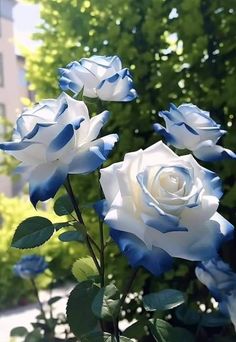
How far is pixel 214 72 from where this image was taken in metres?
1.23

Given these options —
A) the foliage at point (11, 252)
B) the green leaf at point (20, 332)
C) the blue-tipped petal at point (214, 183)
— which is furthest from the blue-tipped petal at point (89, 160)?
the foliage at point (11, 252)

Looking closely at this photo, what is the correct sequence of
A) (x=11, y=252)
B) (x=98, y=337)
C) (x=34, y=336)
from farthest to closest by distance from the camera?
1. (x=11, y=252)
2. (x=34, y=336)
3. (x=98, y=337)

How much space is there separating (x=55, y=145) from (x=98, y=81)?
155mm

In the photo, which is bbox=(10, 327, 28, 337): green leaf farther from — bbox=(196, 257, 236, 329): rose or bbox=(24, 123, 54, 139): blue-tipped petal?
bbox=(24, 123, 54, 139): blue-tipped petal

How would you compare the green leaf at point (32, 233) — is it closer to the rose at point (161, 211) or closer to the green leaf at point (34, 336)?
the rose at point (161, 211)

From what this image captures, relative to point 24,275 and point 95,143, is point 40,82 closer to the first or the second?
point 24,275

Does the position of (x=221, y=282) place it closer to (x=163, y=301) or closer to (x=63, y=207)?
(x=163, y=301)

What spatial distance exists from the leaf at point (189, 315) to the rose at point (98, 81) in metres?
0.33

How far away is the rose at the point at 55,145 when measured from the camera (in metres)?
0.51

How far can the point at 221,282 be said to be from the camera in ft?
2.24

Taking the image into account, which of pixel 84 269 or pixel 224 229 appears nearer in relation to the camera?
pixel 224 229

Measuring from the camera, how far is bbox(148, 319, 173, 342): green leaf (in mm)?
591

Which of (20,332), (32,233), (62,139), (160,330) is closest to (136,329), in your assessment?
(160,330)

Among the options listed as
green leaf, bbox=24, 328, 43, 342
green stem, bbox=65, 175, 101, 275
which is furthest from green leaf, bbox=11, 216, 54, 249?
green leaf, bbox=24, 328, 43, 342
